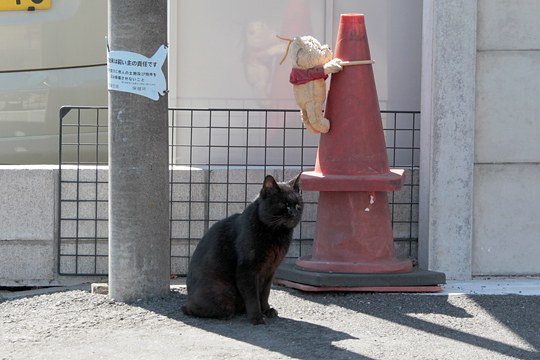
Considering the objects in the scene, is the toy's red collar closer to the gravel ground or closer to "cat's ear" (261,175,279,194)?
"cat's ear" (261,175,279,194)

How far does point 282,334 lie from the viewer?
5.46 m

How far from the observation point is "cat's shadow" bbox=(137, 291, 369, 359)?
512 cm

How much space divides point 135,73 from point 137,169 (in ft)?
2.00

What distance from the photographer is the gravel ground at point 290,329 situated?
16.9 feet

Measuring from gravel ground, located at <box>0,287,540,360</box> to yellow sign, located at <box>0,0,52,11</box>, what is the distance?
109 inches

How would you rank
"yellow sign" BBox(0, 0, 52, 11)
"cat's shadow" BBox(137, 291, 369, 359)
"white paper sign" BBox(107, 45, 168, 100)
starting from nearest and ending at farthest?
"cat's shadow" BBox(137, 291, 369, 359) < "white paper sign" BBox(107, 45, 168, 100) < "yellow sign" BBox(0, 0, 52, 11)

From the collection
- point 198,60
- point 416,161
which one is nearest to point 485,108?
point 416,161

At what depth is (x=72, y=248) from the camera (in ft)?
23.9

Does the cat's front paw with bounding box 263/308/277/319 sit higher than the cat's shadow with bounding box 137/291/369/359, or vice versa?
the cat's front paw with bounding box 263/308/277/319

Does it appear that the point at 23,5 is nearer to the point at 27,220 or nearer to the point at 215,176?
the point at 27,220

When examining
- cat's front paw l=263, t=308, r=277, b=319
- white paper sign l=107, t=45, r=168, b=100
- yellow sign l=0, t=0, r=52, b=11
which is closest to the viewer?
cat's front paw l=263, t=308, r=277, b=319

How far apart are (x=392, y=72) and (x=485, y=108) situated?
923 millimetres

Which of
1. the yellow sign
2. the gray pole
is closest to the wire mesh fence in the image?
the gray pole

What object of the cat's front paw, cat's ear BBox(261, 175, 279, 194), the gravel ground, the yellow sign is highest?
the yellow sign
